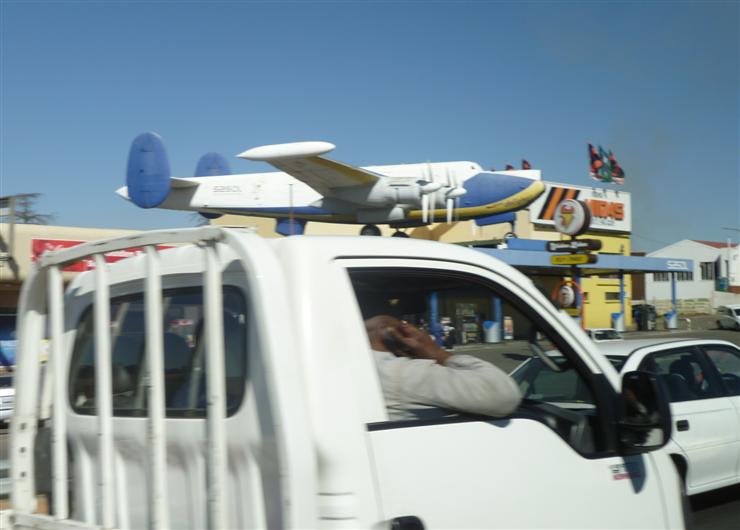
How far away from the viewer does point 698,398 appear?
23.9ft

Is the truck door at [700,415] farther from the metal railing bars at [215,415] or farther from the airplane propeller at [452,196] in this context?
the airplane propeller at [452,196]

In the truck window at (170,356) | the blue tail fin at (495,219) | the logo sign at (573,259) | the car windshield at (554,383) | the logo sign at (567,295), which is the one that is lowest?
the car windshield at (554,383)

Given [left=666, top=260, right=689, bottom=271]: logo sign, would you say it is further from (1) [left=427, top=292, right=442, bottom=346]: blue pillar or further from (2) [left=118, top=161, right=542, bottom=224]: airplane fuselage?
(1) [left=427, top=292, right=442, bottom=346]: blue pillar

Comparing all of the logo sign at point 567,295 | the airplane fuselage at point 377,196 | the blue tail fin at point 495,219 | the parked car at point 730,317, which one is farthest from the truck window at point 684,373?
the parked car at point 730,317

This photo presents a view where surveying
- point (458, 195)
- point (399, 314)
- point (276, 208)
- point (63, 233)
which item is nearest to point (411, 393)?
point (399, 314)

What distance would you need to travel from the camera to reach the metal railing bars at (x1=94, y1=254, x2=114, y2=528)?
2412 mm

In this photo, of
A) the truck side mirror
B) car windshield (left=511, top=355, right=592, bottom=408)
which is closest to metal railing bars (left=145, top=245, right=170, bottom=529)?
car windshield (left=511, top=355, right=592, bottom=408)

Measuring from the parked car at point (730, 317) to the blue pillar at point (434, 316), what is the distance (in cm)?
4938

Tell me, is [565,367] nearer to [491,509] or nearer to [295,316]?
[491,509]

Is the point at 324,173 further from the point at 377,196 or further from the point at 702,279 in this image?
the point at 702,279

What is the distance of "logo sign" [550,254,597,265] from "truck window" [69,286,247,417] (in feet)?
53.6

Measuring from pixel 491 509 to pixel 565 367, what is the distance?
27.6 inches

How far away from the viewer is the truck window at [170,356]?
2219 mm

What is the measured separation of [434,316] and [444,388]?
26cm
